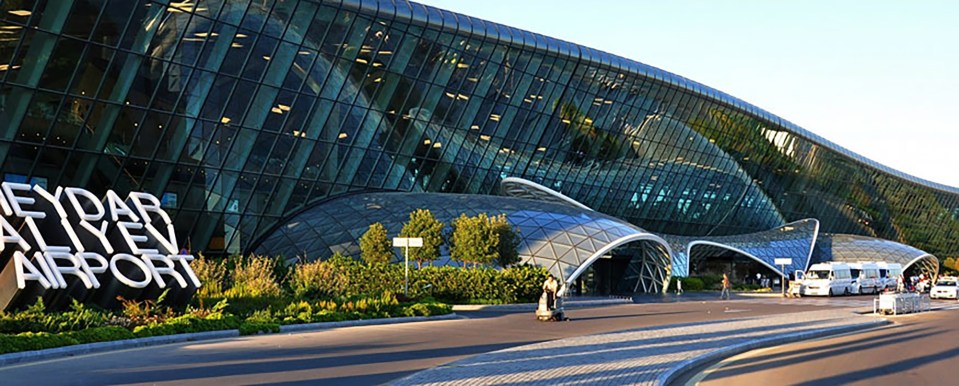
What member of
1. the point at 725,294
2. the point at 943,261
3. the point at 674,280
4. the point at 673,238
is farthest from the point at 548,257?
the point at 943,261

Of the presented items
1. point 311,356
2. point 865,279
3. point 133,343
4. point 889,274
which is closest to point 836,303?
point 865,279

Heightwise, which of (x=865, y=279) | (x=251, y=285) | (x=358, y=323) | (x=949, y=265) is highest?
(x=949, y=265)

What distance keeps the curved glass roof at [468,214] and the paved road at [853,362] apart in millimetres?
18643

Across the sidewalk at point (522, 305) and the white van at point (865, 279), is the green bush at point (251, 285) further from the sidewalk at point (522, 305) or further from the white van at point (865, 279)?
the white van at point (865, 279)

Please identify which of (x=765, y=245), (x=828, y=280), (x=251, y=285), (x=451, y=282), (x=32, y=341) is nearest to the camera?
(x=32, y=341)

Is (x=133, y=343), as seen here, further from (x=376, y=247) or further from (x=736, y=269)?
(x=736, y=269)

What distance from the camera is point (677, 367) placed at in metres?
15.6

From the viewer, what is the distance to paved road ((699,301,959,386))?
1483cm

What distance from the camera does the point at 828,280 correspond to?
5403 centimetres

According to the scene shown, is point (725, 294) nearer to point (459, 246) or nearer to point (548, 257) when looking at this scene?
point (548, 257)

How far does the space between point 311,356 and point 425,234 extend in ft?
70.4

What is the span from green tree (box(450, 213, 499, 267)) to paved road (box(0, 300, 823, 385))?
10626 millimetres

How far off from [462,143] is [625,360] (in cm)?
3693

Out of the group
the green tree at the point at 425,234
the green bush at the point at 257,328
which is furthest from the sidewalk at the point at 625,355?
the green tree at the point at 425,234
